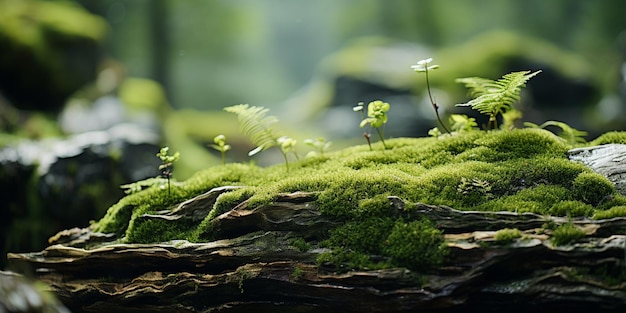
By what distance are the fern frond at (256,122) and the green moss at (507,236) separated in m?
2.04

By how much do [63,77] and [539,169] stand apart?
944 centimetres

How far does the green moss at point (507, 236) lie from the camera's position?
2760 mm

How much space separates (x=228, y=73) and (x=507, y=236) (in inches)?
830

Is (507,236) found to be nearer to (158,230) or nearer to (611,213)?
(611,213)

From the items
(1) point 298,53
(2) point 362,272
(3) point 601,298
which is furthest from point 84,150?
(1) point 298,53

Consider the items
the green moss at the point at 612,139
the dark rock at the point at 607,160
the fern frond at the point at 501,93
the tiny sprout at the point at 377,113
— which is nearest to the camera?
the dark rock at the point at 607,160

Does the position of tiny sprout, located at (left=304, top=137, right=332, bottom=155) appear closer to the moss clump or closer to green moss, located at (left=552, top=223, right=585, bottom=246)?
the moss clump

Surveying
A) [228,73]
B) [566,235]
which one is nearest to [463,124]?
[566,235]

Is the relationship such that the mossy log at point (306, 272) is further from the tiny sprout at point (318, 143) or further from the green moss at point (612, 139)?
the green moss at point (612, 139)

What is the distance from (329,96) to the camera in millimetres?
16562

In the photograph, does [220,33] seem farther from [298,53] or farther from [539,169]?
[539,169]

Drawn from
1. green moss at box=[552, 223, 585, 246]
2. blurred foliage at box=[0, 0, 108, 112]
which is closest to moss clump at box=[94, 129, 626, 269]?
green moss at box=[552, 223, 585, 246]

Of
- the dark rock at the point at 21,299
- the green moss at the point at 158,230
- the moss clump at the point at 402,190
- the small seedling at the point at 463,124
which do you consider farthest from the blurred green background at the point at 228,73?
the dark rock at the point at 21,299

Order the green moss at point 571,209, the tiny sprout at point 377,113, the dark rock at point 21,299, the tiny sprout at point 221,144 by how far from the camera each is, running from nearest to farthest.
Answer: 1. the dark rock at point 21,299
2. the green moss at point 571,209
3. the tiny sprout at point 377,113
4. the tiny sprout at point 221,144
